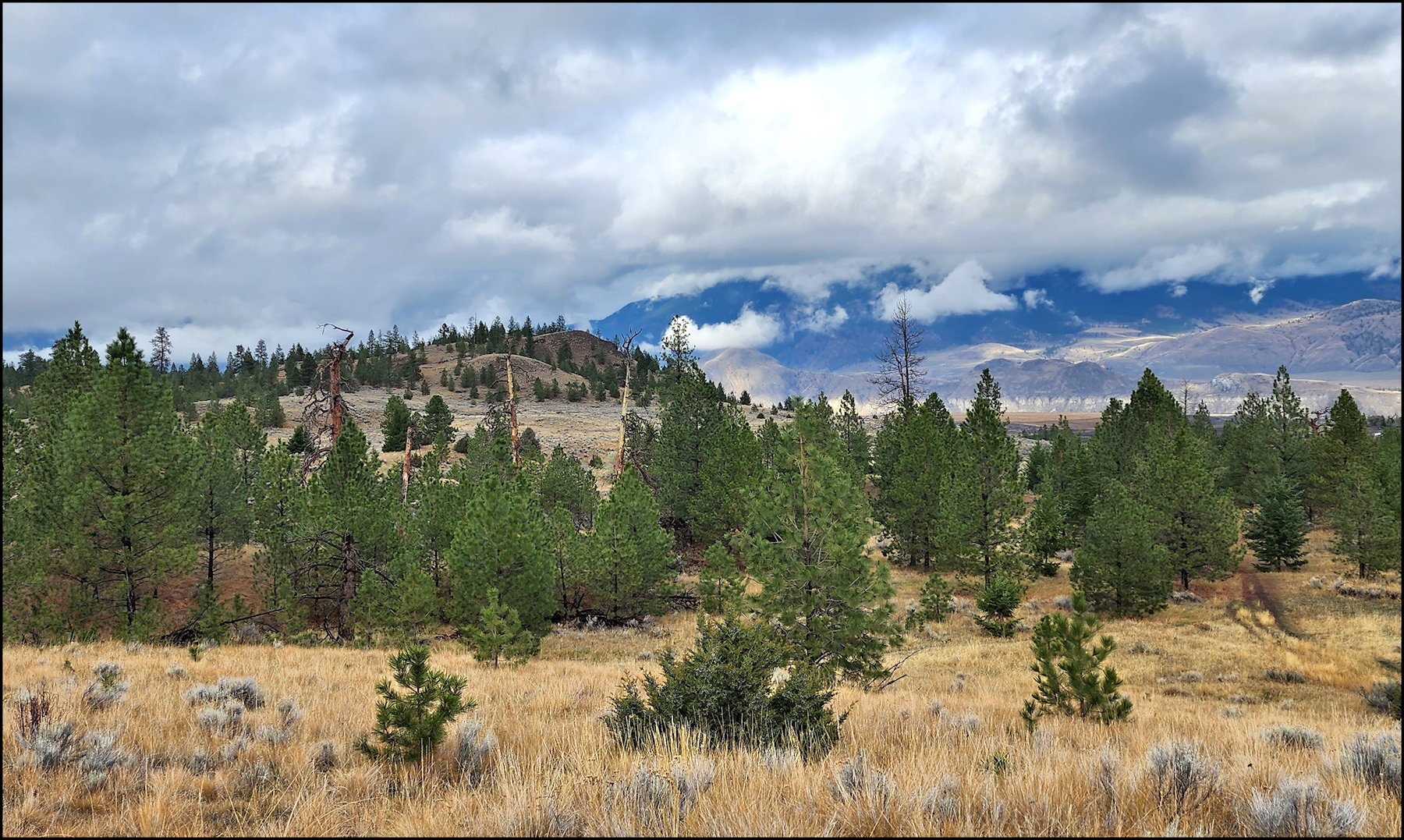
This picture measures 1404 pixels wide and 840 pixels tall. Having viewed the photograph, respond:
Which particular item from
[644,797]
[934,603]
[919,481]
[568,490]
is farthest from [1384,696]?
[568,490]

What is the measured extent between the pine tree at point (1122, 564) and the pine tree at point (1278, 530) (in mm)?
10742

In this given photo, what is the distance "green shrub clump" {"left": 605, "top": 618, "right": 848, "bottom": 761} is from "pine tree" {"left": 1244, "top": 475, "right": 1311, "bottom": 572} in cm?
3726

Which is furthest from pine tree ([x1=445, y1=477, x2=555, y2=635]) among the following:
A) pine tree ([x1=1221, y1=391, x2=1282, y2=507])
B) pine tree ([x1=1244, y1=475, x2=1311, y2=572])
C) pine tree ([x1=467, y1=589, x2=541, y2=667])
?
pine tree ([x1=1221, y1=391, x2=1282, y2=507])

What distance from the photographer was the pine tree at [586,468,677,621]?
78.8 feet

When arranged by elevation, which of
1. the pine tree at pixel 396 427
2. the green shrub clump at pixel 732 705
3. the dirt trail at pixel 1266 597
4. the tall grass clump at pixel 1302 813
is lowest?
the dirt trail at pixel 1266 597

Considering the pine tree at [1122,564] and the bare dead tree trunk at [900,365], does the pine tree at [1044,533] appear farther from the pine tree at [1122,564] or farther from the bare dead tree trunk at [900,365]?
the bare dead tree trunk at [900,365]

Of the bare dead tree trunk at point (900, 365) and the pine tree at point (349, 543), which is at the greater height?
the bare dead tree trunk at point (900, 365)

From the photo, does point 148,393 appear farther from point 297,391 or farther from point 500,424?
point 297,391

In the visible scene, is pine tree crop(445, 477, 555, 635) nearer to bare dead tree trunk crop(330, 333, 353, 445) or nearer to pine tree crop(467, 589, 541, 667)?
pine tree crop(467, 589, 541, 667)

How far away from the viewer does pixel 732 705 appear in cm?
668

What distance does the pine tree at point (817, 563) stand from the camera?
1484cm

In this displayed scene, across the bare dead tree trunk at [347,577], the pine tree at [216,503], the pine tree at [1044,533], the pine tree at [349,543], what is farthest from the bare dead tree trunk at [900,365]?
the pine tree at [216,503]

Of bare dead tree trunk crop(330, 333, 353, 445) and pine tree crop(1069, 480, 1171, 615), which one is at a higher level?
bare dead tree trunk crop(330, 333, 353, 445)

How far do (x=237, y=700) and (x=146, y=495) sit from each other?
14343 millimetres
